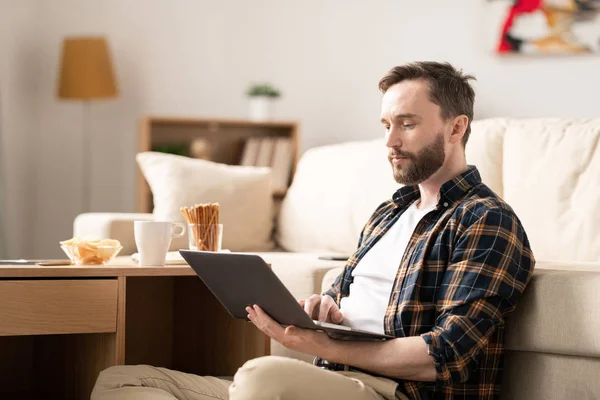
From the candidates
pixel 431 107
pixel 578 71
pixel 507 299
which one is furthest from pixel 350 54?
pixel 507 299

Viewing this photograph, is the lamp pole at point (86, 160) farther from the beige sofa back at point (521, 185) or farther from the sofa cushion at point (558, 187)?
the sofa cushion at point (558, 187)

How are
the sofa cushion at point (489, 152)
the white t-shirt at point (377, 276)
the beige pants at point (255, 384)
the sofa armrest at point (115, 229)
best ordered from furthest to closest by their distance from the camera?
the sofa armrest at point (115, 229)
the sofa cushion at point (489, 152)
the white t-shirt at point (377, 276)
the beige pants at point (255, 384)

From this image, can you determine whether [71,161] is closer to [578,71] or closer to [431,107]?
[578,71]

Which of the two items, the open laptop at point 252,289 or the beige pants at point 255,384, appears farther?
the open laptop at point 252,289

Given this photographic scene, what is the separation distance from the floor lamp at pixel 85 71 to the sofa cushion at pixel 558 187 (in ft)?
7.10

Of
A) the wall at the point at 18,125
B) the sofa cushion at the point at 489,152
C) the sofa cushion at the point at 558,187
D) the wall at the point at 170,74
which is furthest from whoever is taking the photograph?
the wall at the point at 170,74

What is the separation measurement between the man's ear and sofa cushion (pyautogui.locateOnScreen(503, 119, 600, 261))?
92 centimetres

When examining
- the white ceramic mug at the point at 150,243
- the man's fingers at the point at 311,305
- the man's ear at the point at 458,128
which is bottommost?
the man's fingers at the point at 311,305

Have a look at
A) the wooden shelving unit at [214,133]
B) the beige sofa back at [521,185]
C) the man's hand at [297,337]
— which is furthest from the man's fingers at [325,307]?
the wooden shelving unit at [214,133]

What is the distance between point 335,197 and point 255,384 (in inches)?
77.8

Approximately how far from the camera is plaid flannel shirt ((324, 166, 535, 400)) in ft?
4.95

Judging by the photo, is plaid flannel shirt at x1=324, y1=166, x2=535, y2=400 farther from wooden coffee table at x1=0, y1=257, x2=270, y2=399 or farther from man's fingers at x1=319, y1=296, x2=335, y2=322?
wooden coffee table at x1=0, y1=257, x2=270, y2=399

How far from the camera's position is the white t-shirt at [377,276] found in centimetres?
171

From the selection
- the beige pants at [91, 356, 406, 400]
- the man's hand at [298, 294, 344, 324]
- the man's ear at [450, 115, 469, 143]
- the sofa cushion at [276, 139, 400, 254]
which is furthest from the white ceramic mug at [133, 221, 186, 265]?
the sofa cushion at [276, 139, 400, 254]
